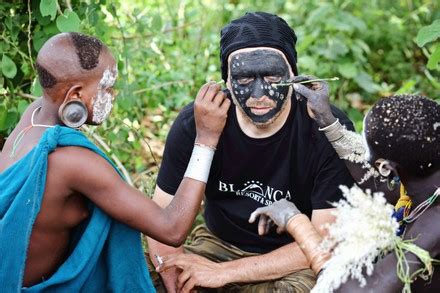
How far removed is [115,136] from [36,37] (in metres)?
0.83

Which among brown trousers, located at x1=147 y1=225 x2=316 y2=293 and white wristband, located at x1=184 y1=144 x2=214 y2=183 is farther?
brown trousers, located at x1=147 y1=225 x2=316 y2=293

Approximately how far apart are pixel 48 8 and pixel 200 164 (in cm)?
132

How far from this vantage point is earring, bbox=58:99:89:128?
3650 millimetres

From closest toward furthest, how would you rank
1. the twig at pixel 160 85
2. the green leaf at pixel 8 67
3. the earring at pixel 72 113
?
1. the earring at pixel 72 113
2. the green leaf at pixel 8 67
3. the twig at pixel 160 85

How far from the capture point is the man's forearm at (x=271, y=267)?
4.20 m

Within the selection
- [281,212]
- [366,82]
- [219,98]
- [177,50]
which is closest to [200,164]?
[219,98]

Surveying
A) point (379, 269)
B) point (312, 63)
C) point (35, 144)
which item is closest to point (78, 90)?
point (35, 144)

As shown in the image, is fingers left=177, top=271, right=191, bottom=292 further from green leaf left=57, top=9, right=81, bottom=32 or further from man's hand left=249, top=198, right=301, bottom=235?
green leaf left=57, top=9, right=81, bottom=32

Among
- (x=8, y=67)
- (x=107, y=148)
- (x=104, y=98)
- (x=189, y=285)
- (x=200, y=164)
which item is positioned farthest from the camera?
(x=107, y=148)

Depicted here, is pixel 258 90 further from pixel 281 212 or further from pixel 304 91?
pixel 281 212

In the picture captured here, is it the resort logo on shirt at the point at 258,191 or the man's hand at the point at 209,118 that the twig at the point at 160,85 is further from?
the man's hand at the point at 209,118

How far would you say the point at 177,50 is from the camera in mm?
6863

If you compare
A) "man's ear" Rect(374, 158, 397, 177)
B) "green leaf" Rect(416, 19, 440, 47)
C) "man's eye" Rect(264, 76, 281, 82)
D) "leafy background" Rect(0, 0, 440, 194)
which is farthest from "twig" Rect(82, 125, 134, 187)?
"man's ear" Rect(374, 158, 397, 177)

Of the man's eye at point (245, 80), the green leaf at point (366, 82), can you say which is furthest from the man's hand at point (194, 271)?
the green leaf at point (366, 82)
